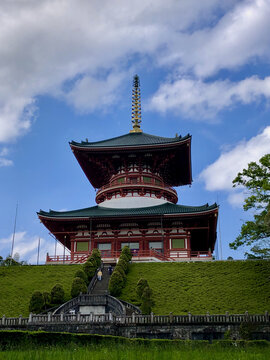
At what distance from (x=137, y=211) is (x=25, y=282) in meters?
16.2

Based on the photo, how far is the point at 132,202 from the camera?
5638 cm

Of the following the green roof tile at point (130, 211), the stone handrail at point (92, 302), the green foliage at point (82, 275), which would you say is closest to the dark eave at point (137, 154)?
the green roof tile at point (130, 211)

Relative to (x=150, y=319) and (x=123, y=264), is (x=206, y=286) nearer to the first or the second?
(x=123, y=264)

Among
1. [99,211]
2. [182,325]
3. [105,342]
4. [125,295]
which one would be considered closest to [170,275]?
[125,295]

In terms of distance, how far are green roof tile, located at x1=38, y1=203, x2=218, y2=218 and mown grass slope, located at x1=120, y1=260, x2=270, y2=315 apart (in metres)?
7.64

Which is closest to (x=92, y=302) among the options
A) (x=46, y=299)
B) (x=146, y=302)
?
(x=46, y=299)

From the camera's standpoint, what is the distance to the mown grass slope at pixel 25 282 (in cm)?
3450

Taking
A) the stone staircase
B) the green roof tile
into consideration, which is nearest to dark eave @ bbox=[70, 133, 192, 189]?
the green roof tile

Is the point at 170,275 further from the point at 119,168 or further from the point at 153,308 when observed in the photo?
the point at 119,168

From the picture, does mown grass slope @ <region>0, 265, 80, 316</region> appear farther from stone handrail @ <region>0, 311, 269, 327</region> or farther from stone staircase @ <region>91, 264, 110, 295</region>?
stone handrail @ <region>0, 311, 269, 327</region>

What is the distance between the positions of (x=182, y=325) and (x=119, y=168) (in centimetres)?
3390

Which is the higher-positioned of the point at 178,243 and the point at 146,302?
the point at 178,243

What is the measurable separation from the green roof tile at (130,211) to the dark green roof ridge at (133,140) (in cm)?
785

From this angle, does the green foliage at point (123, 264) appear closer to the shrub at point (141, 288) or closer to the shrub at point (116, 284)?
the shrub at point (116, 284)
